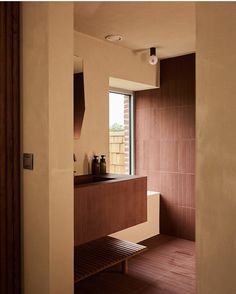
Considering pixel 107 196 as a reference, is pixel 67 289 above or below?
below

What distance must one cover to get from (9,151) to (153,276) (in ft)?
5.79

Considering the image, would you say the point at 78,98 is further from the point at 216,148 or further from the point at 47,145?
the point at 216,148

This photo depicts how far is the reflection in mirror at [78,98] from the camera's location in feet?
9.58

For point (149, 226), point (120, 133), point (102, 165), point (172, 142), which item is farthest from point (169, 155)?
point (102, 165)

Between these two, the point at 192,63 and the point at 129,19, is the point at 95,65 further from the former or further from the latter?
the point at 192,63

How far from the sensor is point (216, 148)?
0.97m

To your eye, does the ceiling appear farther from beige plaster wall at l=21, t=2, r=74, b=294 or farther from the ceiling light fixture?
beige plaster wall at l=21, t=2, r=74, b=294

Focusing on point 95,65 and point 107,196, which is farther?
point 95,65

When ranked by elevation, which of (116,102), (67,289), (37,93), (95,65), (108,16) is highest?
(108,16)

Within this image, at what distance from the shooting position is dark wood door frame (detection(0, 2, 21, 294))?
174 cm

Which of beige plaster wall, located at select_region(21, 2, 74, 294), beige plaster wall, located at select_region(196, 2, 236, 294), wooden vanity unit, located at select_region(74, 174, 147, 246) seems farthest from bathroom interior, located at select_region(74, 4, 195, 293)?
beige plaster wall, located at select_region(196, 2, 236, 294)

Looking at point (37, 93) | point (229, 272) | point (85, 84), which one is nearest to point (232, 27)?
point (229, 272)

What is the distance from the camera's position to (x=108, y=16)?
96.8 inches

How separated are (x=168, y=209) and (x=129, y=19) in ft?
7.82
